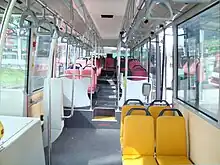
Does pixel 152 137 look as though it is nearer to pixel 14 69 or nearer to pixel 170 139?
pixel 170 139

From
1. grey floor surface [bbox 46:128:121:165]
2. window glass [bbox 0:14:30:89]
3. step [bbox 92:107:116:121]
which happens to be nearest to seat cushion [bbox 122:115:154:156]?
grey floor surface [bbox 46:128:121:165]

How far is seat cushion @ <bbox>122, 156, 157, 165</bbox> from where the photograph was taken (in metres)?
3.00

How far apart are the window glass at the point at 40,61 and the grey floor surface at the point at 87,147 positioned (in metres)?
1.15

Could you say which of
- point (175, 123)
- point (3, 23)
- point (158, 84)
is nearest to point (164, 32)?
point (158, 84)

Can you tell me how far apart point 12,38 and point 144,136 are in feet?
7.67

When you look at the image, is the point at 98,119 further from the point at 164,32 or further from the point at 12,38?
the point at 12,38

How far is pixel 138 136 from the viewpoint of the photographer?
3.26 meters

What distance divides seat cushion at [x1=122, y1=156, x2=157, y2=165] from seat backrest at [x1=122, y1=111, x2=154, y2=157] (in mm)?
82

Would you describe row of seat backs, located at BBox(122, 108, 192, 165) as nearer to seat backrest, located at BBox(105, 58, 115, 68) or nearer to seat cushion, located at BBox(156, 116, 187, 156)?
seat cushion, located at BBox(156, 116, 187, 156)

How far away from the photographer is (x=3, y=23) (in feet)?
5.09

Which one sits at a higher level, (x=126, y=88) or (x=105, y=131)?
(x=126, y=88)

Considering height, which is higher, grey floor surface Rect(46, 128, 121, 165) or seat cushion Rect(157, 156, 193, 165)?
seat cushion Rect(157, 156, 193, 165)

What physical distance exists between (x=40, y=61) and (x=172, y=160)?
3294mm

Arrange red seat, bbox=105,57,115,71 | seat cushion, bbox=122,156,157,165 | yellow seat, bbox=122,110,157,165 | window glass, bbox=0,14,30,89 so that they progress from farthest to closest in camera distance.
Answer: red seat, bbox=105,57,115,71 → window glass, bbox=0,14,30,89 → yellow seat, bbox=122,110,157,165 → seat cushion, bbox=122,156,157,165
